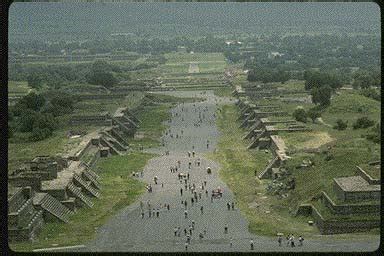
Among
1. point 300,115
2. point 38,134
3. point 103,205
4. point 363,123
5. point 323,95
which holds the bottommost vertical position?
point 103,205

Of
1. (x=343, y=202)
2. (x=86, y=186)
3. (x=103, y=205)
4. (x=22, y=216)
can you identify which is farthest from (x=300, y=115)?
(x=22, y=216)

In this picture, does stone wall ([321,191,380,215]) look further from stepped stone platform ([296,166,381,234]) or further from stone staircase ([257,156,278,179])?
stone staircase ([257,156,278,179])

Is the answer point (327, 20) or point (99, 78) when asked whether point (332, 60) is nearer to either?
point (99, 78)

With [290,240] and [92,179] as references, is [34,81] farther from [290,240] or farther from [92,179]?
[290,240]

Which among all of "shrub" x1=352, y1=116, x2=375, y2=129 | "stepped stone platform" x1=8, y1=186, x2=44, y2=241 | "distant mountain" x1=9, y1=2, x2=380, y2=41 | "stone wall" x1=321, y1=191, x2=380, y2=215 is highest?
"distant mountain" x1=9, y1=2, x2=380, y2=41

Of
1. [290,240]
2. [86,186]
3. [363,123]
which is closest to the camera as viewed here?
[290,240]

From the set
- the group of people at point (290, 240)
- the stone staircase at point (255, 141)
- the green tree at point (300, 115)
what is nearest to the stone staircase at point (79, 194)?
the group of people at point (290, 240)

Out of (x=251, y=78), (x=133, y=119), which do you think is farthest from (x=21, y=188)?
(x=251, y=78)

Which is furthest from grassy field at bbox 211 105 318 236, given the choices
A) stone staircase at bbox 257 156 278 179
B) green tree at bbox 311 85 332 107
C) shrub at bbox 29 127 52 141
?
shrub at bbox 29 127 52 141
